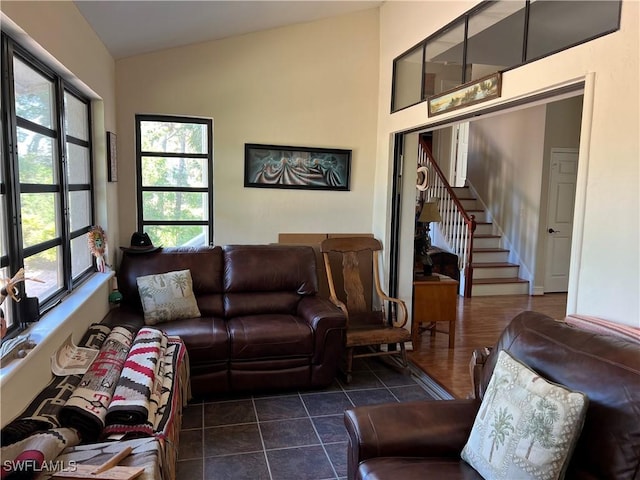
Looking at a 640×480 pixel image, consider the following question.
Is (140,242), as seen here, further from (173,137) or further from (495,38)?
(495,38)

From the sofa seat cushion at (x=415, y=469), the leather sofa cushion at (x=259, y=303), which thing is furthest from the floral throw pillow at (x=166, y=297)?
the sofa seat cushion at (x=415, y=469)

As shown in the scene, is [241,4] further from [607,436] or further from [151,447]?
[607,436]

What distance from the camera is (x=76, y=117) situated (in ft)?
10.4

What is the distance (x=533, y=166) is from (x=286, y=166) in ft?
13.3

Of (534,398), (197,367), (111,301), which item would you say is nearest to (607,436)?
(534,398)

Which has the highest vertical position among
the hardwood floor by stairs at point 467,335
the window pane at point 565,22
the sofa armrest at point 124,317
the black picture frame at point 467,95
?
the window pane at point 565,22

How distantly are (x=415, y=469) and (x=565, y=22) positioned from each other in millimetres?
2140

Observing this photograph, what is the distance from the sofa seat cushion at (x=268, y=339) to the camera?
10.5 feet

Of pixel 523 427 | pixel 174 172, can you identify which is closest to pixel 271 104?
pixel 174 172

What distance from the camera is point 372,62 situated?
4.31m

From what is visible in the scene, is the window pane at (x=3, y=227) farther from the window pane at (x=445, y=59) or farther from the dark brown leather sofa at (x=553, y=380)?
the window pane at (x=445, y=59)

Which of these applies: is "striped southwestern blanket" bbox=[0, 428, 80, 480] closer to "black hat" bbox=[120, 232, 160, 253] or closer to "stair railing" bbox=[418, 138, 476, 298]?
"black hat" bbox=[120, 232, 160, 253]

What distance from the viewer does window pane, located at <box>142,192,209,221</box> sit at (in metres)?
4.10

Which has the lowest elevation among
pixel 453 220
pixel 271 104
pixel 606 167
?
pixel 453 220
